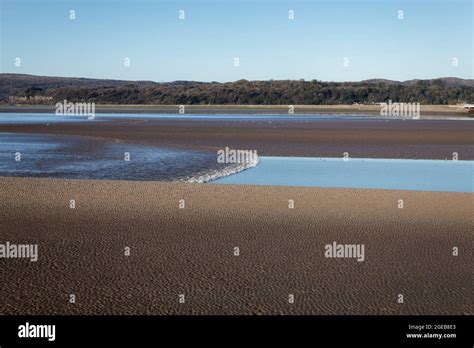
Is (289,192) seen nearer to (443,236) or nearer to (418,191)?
(418,191)

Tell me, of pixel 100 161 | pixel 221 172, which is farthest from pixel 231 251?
pixel 100 161

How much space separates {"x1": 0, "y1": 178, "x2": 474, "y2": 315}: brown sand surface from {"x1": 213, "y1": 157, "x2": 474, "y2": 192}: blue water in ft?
5.71

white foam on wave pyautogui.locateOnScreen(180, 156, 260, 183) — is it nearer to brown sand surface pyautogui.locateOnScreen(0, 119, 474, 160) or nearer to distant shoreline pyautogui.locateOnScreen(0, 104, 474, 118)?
brown sand surface pyautogui.locateOnScreen(0, 119, 474, 160)

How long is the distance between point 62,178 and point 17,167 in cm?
314

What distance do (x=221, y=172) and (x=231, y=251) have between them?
30.5 feet

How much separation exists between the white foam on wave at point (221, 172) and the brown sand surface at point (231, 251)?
2330 mm

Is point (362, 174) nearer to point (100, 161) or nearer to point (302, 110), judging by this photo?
point (100, 161)

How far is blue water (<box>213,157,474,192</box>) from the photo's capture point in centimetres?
1653

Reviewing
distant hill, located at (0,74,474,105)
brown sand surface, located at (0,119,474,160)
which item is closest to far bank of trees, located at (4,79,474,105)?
distant hill, located at (0,74,474,105)

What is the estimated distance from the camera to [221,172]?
1866cm

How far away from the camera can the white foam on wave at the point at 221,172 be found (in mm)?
17281
